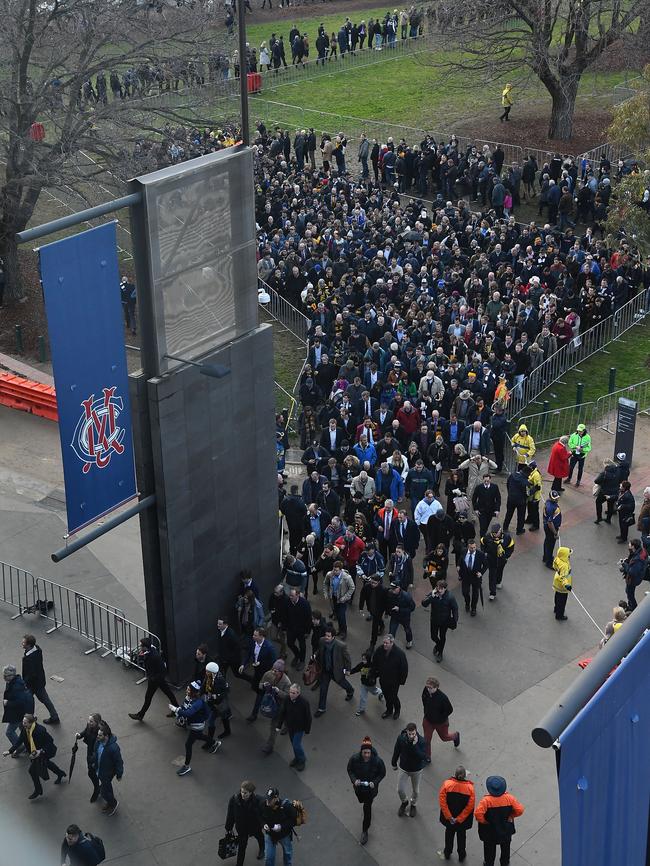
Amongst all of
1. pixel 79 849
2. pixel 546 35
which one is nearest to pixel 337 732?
pixel 79 849

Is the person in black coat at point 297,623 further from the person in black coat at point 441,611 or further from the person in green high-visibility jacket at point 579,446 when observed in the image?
the person in green high-visibility jacket at point 579,446

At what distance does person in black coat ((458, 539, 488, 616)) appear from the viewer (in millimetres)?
18297

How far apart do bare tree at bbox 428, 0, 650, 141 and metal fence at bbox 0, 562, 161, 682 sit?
91.3 ft

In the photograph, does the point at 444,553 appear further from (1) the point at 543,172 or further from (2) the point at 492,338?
(1) the point at 543,172

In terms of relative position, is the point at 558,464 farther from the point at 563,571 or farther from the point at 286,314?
the point at 286,314

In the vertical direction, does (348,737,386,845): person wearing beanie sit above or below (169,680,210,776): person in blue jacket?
above

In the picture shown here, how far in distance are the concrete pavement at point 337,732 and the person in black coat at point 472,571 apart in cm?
42

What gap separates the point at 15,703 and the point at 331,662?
4.16m

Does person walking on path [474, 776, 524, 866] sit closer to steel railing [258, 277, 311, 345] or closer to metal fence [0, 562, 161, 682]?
metal fence [0, 562, 161, 682]

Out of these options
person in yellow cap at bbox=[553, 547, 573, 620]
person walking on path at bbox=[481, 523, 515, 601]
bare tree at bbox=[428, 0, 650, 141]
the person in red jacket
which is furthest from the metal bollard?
bare tree at bbox=[428, 0, 650, 141]

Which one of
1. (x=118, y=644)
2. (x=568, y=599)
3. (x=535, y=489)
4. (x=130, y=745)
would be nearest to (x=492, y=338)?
(x=535, y=489)

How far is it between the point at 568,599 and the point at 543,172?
20660mm

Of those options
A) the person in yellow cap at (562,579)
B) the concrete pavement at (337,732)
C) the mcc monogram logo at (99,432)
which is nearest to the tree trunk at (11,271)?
the concrete pavement at (337,732)

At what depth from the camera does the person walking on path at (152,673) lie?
15773mm
